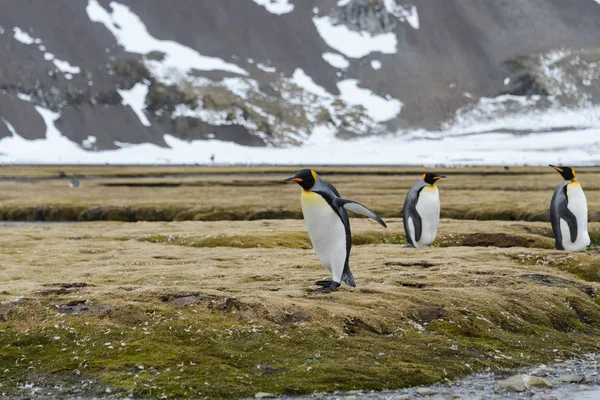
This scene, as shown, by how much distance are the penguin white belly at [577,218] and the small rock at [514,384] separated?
12.1 m

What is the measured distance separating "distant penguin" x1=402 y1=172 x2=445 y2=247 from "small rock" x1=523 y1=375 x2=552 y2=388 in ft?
40.1

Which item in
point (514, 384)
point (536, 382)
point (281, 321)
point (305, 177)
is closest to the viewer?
point (514, 384)

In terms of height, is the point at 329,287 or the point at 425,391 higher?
the point at 329,287

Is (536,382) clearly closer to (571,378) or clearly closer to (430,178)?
(571,378)

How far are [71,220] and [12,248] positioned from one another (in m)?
19.3

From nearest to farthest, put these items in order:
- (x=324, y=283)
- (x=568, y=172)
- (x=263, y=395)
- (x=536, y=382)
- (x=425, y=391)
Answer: (x=263, y=395) < (x=425, y=391) < (x=536, y=382) < (x=324, y=283) < (x=568, y=172)

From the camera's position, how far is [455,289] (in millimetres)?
15633

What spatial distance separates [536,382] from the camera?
11.4 m

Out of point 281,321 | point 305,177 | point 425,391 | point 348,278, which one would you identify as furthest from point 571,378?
point 305,177

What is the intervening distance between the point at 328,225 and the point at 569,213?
9.76 meters

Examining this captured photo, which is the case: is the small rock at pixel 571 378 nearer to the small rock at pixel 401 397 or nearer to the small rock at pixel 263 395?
the small rock at pixel 401 397

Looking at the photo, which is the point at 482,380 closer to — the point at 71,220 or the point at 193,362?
the point at 193,362

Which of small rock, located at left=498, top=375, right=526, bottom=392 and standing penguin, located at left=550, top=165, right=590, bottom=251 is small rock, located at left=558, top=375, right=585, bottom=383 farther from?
standing penguin, located at left=550, top=165, right=590, bottom=251

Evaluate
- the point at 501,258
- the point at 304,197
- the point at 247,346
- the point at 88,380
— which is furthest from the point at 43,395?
the point at 501,258
